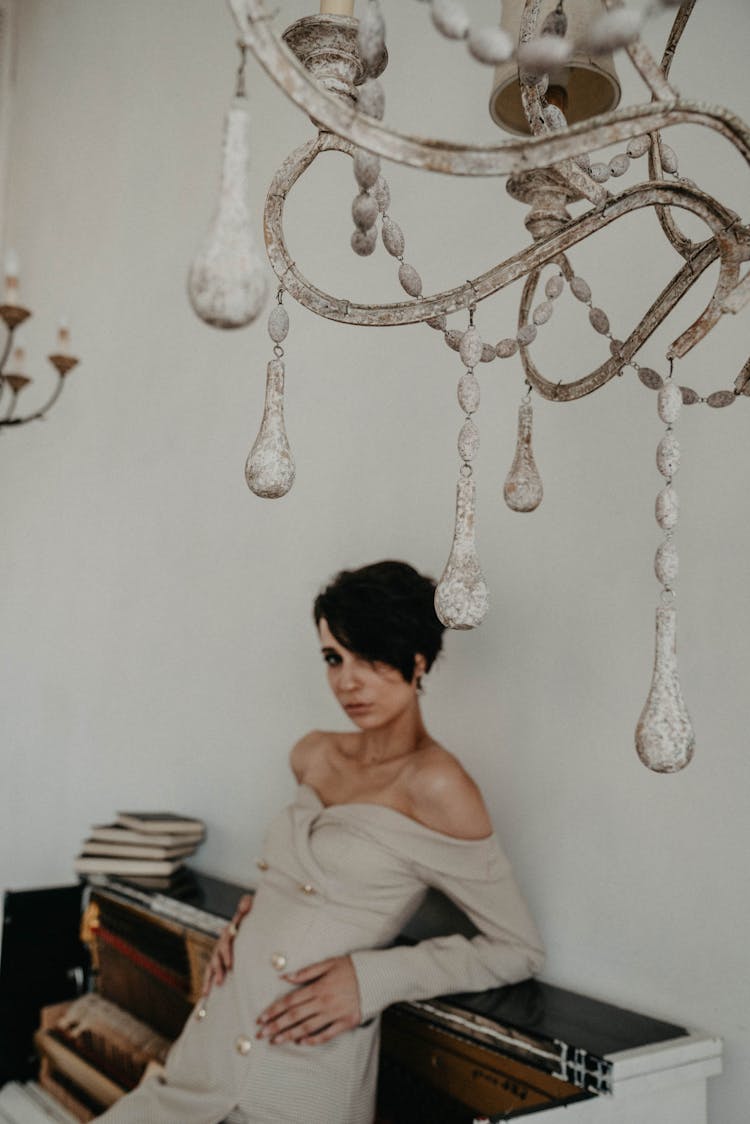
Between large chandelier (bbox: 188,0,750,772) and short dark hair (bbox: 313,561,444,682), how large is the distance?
0.84 meters

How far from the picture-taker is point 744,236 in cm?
108

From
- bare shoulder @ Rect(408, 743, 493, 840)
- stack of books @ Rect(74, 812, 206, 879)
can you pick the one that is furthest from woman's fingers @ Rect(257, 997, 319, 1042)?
stack of books @ Rect(74, 812, 206, 879)

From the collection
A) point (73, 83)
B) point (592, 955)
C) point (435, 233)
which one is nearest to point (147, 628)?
point (435, 233)

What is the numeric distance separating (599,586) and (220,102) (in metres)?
2.44

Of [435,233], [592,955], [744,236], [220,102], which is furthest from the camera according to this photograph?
[220,102]

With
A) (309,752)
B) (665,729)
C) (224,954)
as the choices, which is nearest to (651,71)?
(665,729)

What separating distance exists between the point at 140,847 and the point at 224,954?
867mm

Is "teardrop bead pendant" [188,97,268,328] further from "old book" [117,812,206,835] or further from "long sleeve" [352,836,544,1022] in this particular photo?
"old book" [117,812,206,835]

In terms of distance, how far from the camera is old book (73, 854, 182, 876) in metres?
2.98

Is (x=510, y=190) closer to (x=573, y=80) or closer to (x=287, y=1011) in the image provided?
(x=573, y=80)

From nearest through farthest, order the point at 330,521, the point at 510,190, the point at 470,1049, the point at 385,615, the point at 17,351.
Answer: the point at 510,190 < the point at 470,1049 < the point at 385,615 < the point at 330,521 < the point at 17,351

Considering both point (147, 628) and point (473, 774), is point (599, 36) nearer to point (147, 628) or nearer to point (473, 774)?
point (473, 774)

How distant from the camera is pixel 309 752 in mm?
2471

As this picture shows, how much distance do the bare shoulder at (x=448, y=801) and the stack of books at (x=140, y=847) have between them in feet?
3.87
